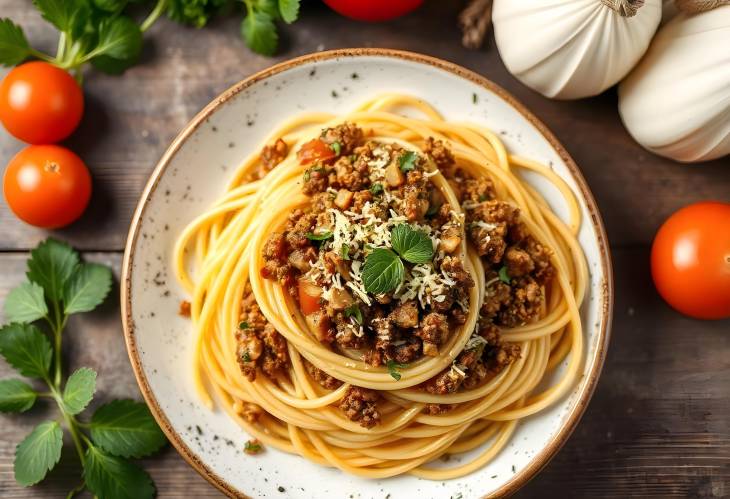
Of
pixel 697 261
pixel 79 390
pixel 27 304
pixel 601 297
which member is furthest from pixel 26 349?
pixel 697 261

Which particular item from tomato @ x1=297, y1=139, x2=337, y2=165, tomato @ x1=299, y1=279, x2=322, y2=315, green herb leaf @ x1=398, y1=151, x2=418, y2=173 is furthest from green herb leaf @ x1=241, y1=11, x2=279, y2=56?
tomato @ x1=299, y1=279, x2=322, y2=315

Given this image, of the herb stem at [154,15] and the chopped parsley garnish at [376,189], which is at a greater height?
the herb stem at [154,15]

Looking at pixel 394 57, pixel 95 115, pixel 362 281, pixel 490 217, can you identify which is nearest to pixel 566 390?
pixel 490 217

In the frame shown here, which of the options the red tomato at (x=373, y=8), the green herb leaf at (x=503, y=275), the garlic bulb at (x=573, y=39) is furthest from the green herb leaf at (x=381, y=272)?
the red tomato at (x=373, y=8)

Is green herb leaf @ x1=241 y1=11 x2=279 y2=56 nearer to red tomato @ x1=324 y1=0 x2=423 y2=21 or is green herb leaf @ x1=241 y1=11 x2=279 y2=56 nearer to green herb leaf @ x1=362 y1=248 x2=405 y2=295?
red tomato @ x1=324 y1=0 x2=423 y2=21

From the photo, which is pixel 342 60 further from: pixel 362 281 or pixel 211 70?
pixel 362 281

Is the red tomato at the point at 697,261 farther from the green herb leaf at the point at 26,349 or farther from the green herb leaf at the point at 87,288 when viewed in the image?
the green herb leaf at the point at 26,349

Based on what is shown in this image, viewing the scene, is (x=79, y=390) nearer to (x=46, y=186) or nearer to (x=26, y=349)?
(x=26, y=349)
